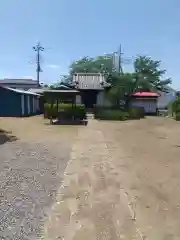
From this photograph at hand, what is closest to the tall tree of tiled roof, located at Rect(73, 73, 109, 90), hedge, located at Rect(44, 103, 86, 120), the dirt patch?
tiled roof, located at Rect(73, 73, 109, 90)

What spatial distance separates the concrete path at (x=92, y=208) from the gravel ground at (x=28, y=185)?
7.8 inches

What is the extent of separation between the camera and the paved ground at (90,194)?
470 centimetres

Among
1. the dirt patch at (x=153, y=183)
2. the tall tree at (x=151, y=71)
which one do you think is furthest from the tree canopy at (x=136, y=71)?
the dirt patch at (x=153, y=183)

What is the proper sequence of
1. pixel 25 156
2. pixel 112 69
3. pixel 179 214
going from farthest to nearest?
1. pixel 112 69
2. pixel 25 156
3. pixel 179 214

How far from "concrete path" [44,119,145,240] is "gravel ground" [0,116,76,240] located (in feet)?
0.65

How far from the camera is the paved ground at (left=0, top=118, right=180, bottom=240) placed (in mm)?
4695

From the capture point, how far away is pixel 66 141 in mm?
14570

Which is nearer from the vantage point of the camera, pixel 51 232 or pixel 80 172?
pixel 51 232

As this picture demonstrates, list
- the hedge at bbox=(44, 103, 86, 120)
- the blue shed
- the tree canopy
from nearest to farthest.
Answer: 1. the hedge at bbox=(44, 103, 86, 120)
2. the blue shed
3. the tree canopy

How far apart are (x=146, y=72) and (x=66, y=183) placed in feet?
205

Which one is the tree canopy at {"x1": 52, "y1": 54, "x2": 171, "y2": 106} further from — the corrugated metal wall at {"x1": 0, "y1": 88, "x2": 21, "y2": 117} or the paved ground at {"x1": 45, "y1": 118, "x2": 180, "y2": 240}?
the paved ground at {"x1": 45, "y1": 118, "x2": 180, "y2": 240}

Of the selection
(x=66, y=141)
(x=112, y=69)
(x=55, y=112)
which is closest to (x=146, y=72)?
(x=112, y=69)

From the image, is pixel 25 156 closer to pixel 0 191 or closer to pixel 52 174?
pixel 52 174

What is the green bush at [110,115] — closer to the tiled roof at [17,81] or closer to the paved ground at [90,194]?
the paved ground at [90,194]
